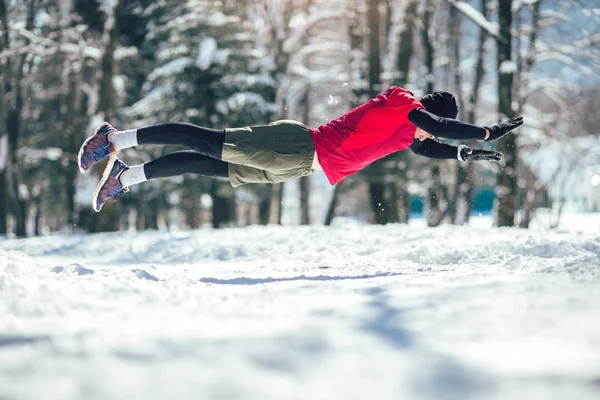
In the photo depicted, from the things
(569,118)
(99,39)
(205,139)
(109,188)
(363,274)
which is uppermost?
(99,39)

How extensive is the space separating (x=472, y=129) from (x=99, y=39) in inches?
432

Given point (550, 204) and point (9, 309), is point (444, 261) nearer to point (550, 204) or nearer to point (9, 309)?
point (9, 309)

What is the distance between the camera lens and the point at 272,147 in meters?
3.60

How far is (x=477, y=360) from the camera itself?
1.42 meters

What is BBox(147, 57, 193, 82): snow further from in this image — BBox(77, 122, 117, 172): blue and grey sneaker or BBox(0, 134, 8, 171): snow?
BBox(77, 122, 117, 172): blue and grey sneaker

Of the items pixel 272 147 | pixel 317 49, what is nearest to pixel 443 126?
pixel 272 147

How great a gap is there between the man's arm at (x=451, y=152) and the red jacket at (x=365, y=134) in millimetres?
261

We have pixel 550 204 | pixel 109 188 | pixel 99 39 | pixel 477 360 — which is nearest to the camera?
pixel 477 360

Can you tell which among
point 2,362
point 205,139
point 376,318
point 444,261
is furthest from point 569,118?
point 2,362

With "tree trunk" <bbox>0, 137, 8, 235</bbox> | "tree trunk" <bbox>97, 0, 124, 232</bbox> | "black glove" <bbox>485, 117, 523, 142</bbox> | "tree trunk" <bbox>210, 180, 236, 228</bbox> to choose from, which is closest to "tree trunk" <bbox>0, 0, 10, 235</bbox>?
"tree trunk" <bbox>0, 137, 8, 235</bbox>

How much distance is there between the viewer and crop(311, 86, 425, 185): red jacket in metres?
3.51

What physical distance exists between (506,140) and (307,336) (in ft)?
26.0

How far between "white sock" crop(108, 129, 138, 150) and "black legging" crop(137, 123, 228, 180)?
7 cm

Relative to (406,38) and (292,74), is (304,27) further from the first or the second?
(406,38)
